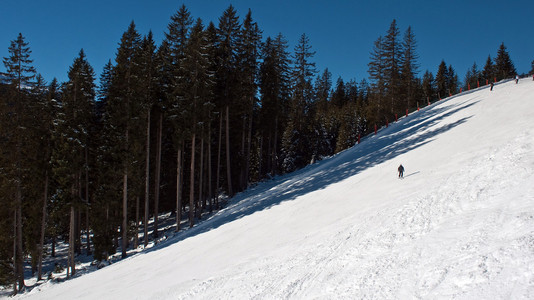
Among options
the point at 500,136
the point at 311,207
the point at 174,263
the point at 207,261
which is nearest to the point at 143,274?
the point at 174,263

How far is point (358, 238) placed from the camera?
9.59m

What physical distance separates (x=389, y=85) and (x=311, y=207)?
32326mm

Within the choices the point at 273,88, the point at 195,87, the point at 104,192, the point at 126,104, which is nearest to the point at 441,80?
the point at 273,88

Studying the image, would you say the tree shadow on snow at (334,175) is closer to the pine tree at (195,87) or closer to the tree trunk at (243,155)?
the pine tree at (195,87)

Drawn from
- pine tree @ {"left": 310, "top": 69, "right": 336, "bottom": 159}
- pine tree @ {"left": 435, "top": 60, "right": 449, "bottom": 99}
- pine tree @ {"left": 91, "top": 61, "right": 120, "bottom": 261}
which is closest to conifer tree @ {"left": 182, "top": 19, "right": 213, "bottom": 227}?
pine tree @ {"left": 91, "top": 61, "right": 120, "bottom": 261}

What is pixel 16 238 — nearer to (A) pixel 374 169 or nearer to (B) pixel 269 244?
(B) pixel 269 244

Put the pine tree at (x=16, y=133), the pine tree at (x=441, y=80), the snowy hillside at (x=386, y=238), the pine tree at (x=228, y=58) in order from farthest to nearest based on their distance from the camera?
the pine tree at (x=441, y=80) → the pine tree at (x=228, y=58) → the pine tree at (x=16, y=133) → the snowy hillside at (x=386, y=238)

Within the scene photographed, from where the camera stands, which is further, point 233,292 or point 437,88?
point 437,88

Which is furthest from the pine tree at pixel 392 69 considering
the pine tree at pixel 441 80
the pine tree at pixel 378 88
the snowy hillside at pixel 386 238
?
the pine tree at pixel 441 80

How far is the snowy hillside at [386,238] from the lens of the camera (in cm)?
613

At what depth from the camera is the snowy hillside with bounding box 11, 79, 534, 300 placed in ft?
20.1

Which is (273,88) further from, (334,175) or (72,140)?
(72,140)

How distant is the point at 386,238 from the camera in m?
8.82

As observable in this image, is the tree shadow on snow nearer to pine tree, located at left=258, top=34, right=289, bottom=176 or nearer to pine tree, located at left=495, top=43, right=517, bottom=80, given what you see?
pine tree, located at left=258, top=34, right=289, bottom=176
